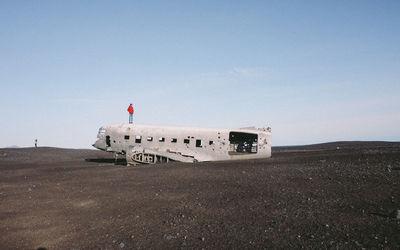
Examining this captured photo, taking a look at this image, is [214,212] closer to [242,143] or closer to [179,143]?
[179,143]

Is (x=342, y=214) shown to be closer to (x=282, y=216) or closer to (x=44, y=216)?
(x=282, y=216)

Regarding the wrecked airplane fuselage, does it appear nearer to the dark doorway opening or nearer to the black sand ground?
the dark doorway opening

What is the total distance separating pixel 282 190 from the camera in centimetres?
1229

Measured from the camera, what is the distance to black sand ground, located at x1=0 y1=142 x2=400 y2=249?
736 cm

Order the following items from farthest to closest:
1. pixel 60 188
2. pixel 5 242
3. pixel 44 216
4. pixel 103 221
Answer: pixel 60 188 → pixel 44 216 → pixel 103 221 → pixel 5 242

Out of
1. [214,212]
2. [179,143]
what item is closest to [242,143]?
[179,143]

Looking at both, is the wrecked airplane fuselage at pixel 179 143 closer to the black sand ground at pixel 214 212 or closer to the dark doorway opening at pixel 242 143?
the dark doorway opening at pixel 242 143

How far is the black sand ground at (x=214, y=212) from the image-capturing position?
736cm

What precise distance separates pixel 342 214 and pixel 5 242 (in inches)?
433

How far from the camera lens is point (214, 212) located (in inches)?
382

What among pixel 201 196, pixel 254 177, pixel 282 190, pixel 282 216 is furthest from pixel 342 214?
pixel 254 177

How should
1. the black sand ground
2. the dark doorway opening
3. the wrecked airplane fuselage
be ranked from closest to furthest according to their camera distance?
the black sand ground, the wrecked airplane fuselage, the dark doorway opening

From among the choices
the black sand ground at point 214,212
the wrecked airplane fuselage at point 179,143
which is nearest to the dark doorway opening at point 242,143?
the wrecked airplane fuselage at point 179,143

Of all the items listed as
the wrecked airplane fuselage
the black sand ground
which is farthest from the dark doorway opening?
the black sand ground
